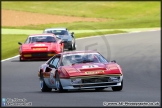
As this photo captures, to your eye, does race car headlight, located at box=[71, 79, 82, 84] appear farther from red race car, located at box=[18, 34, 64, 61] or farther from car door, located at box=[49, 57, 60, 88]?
→ red race car, located at box=[18, 34, 64, 61]

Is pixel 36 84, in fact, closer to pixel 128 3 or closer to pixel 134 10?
pixel 134 10

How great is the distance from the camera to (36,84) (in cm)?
1981

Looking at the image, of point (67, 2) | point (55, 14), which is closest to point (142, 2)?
point (67, 2)

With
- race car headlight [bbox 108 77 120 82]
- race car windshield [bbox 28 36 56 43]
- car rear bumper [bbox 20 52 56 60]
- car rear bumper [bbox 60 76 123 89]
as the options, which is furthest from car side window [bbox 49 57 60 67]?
race car windshield [bbox 28 36 56 43]

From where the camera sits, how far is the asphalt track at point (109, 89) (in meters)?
12.9

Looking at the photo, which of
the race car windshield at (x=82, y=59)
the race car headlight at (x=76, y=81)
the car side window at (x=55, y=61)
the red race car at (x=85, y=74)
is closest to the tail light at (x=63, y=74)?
the red race car at (x=85, y=74)

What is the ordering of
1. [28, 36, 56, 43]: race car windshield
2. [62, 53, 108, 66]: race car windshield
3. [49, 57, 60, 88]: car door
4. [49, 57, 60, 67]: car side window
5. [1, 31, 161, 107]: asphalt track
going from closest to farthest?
[1, 31, 161, 107]: asphalt track → [49, 57, 60, 88]: car door → [62, 53, 108, 66]: race car windshield → [49, 57, 60, 67]: car side window → [28, 36, 56, 43]: race car windshield

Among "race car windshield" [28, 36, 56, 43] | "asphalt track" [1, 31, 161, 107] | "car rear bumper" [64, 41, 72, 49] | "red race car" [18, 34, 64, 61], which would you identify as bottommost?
"asphalt track" [1, 31, 161, 107]

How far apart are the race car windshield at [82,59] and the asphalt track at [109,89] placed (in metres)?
0.80

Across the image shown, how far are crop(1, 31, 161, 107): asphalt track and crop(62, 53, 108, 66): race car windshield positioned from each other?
799 mm

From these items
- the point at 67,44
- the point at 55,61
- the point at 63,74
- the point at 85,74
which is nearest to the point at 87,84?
the point at 85,74

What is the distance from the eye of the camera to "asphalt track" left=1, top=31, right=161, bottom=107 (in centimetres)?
1294

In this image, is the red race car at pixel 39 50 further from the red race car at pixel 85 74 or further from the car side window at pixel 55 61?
the red race car at pixel 85 74

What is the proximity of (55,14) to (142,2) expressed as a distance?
3630 centimetres
